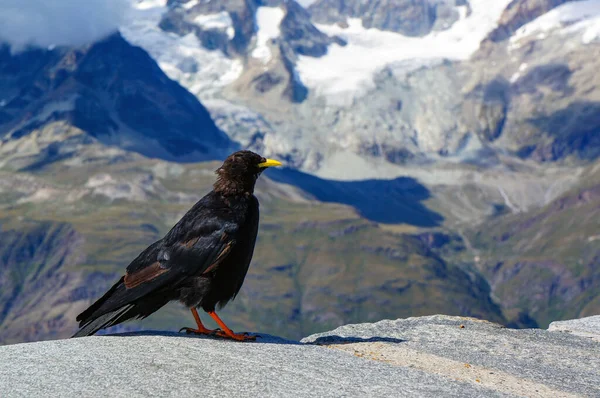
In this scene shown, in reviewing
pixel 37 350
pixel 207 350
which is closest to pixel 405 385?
pixel 207 350

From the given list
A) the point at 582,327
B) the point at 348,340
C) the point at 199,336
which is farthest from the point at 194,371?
the point at 582,327

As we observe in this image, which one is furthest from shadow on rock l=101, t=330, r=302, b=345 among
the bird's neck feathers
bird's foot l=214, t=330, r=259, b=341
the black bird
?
the bird's neck feathers

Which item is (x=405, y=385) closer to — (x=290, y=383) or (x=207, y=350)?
(x=290, y=383)

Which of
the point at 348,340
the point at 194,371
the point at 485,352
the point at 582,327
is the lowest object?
the point at 582,327

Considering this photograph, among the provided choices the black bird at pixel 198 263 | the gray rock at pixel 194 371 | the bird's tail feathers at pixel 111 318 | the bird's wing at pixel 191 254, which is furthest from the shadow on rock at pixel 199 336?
the bird's wing at pixel 191 254

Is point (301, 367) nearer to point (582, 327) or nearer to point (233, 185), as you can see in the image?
point (233, 185)

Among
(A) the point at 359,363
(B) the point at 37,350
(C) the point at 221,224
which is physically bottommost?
(B) the point at 37,350

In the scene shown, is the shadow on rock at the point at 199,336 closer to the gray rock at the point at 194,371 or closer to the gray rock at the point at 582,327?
the gray rock at the point at 194,371

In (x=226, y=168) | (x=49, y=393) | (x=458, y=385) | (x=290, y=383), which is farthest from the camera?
(x=226, y=168)
